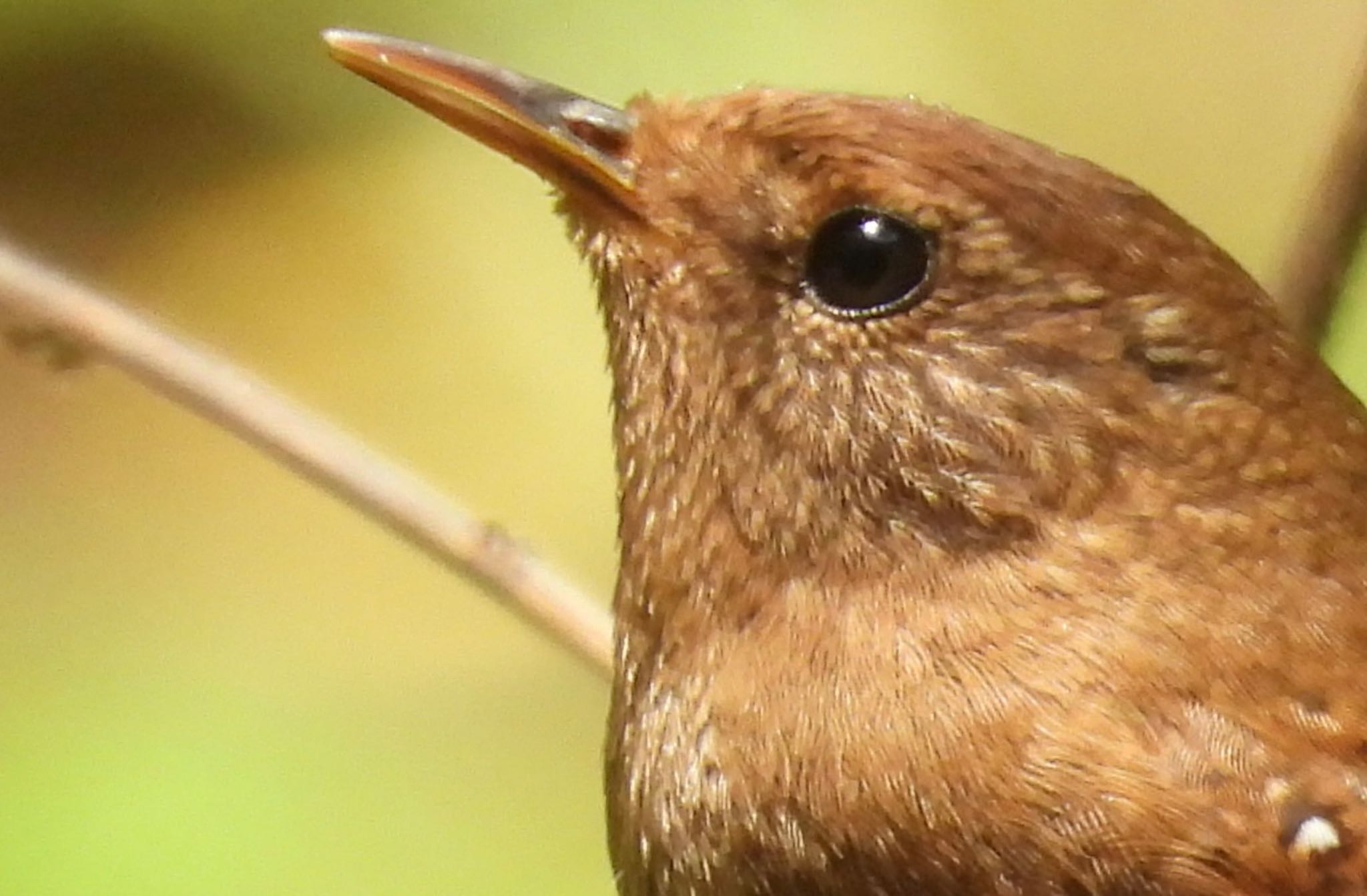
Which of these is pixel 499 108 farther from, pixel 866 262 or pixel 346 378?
pixel 346 378

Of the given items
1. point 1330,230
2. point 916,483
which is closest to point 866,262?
point 916,483

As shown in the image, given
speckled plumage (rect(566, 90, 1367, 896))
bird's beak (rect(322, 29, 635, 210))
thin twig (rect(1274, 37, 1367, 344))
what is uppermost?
thin twig (rect(1274, 37, 1367, 344))

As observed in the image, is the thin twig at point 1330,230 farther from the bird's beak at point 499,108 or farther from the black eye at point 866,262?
the bird's beak at point 499,108

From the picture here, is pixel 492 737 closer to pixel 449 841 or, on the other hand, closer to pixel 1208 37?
pixel 449 841

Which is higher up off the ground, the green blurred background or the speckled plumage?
the green blurred background

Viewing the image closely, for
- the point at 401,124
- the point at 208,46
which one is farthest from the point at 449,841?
the point at 208,46

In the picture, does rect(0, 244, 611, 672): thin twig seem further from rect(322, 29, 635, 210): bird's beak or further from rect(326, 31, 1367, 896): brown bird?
rect(322, 29, 635, 210): bird's beak

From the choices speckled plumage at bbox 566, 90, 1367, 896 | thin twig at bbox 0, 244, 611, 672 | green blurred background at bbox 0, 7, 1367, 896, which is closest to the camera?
speckled plumage at bbox 566, 90, 1367, 896

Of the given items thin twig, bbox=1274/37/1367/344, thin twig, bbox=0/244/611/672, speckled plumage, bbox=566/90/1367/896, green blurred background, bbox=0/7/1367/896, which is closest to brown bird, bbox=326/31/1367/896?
speckled plumage, bbox=566/90/1367/896
